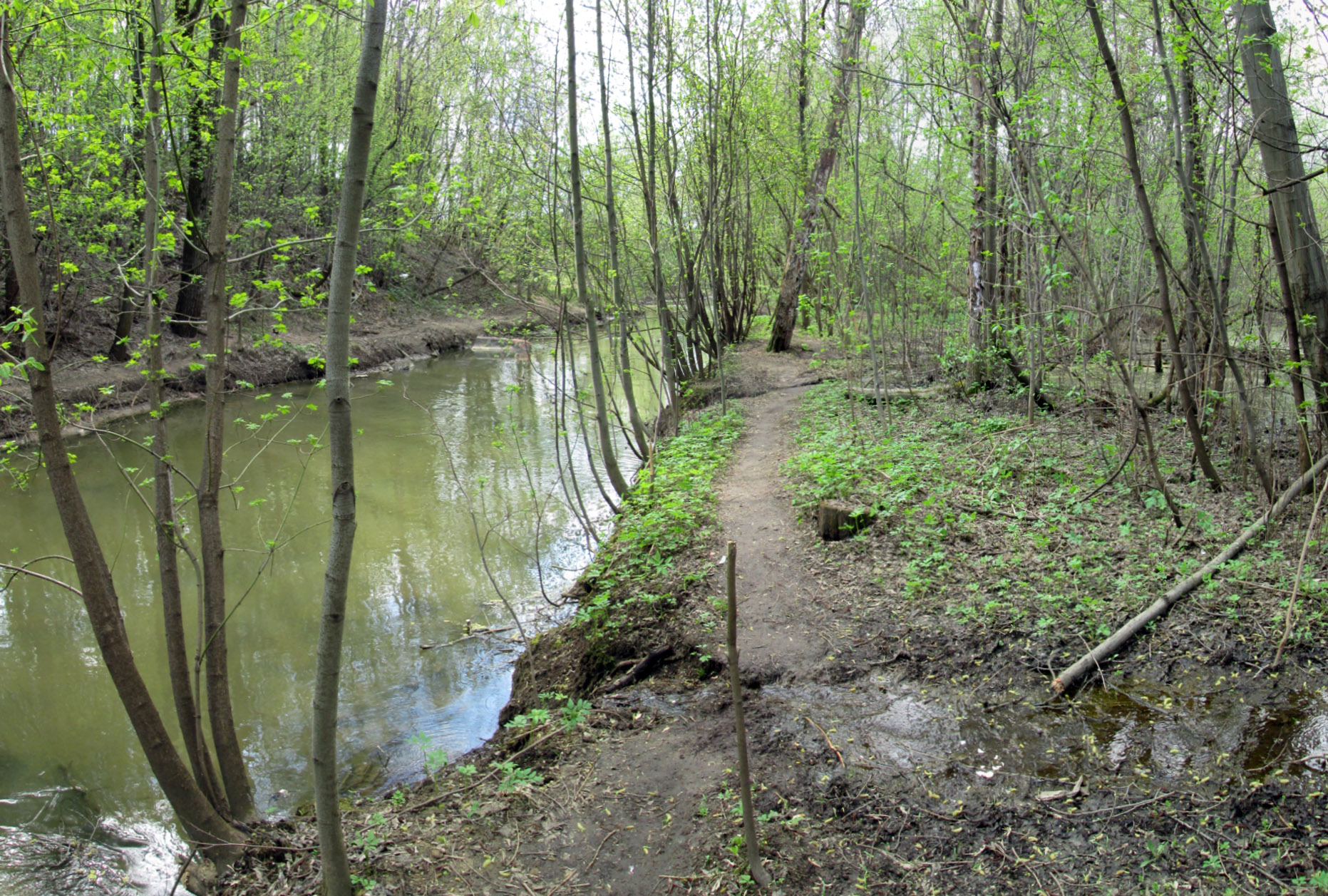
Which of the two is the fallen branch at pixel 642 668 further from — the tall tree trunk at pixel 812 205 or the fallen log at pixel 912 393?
the fallen log at pixel 912 393

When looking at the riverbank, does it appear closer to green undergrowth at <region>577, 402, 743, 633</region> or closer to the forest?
the forest

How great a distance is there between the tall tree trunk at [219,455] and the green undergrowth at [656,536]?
2165mm

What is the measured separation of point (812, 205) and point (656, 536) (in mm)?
8865

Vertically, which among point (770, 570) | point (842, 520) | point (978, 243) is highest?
point (978, 243)

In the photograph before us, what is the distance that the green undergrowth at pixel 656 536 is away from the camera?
542 cm

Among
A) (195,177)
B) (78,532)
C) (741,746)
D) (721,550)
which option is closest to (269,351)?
(195,177)

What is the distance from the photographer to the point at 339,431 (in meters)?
2.43

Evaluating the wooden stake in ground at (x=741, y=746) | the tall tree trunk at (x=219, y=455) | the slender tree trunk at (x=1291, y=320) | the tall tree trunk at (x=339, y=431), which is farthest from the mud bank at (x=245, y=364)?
the slender tree trunk at (x=1291, y=320)

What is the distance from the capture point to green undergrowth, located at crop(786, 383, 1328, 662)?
158 inches

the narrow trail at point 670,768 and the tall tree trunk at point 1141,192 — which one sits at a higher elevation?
the tall tree trunk at point 1141,192

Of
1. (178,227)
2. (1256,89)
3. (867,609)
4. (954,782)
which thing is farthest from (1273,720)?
(178,227)

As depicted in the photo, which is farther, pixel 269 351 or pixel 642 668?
pixel 269 351

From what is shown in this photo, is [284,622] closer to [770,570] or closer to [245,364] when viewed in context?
[770,570]

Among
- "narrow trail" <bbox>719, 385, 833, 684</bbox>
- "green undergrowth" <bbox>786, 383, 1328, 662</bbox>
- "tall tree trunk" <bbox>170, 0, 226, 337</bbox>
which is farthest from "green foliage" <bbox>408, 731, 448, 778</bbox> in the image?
"green undergrowth" <bbox>786, 383, 1328, 662</bbox>
